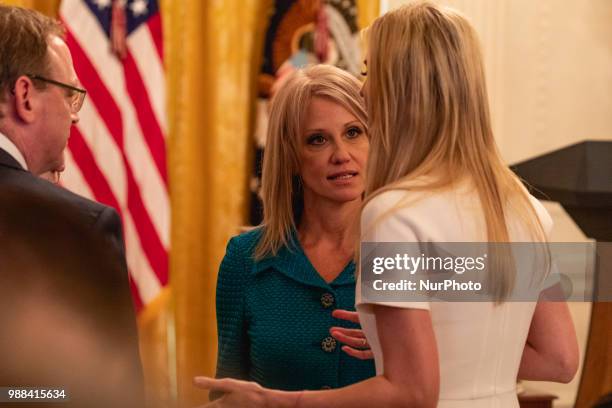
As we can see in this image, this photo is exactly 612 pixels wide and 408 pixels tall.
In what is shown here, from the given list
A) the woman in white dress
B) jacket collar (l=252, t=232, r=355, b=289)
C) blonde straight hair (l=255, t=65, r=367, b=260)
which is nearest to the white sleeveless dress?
the woman in white dress

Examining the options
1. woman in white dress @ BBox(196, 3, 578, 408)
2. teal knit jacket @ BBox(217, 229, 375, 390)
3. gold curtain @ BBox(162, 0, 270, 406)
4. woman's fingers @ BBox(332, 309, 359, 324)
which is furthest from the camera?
→ gold curtain @ BBox(162, 0, 270, 406)

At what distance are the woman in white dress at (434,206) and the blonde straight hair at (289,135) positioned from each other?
0.56 m

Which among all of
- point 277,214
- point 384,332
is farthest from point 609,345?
point 384,332

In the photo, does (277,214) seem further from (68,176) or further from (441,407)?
(68,176)

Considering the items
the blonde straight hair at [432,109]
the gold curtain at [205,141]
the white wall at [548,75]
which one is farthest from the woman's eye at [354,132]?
the white wall at [548,75]

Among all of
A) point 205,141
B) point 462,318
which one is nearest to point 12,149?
point 462,318

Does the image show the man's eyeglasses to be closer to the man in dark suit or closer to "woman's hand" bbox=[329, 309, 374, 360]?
the man in dark suit

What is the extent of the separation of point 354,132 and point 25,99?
706 mm

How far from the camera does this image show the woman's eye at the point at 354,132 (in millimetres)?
1872

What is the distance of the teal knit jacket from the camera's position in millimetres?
1803

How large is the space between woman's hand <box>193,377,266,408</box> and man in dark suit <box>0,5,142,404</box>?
0.12 metres

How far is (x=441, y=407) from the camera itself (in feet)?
4.29

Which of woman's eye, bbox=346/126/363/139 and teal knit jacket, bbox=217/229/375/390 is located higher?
woman's eye, bbox=346/126/363/139

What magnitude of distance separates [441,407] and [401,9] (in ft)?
1.99
